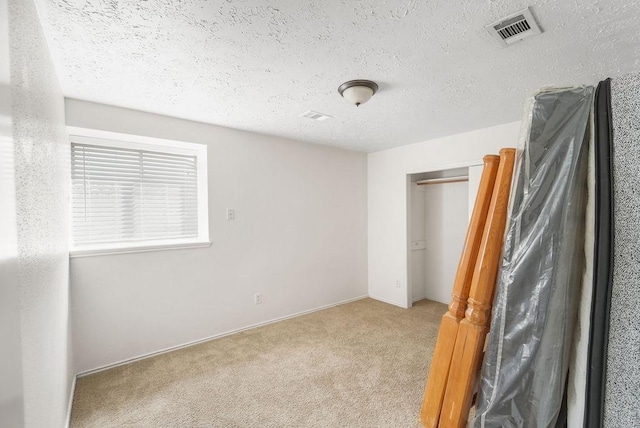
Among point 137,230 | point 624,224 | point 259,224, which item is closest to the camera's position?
point 624,224

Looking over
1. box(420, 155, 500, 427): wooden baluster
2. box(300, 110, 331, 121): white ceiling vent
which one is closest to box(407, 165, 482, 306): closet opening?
box(300, 110, 331, 121): white ceiling vent

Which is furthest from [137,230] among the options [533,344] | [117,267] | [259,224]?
[533,344]

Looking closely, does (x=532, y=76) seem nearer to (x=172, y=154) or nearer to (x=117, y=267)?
(x=172, y=154)

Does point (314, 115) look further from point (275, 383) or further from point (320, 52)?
point (275, 383)

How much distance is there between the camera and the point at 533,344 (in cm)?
75

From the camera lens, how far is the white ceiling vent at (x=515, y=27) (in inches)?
52.2

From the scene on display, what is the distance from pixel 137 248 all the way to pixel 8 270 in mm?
1977

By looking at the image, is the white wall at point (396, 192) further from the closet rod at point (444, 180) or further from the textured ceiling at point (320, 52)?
the textured ceiling at point (320, 52)

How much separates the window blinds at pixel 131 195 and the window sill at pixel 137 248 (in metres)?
0.13

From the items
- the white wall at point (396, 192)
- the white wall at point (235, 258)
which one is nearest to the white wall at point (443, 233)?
the white wall at point (396, 192)

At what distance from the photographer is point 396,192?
4020 mm

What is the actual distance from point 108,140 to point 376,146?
9.98 feet

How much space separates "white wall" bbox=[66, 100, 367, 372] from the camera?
2443 mm

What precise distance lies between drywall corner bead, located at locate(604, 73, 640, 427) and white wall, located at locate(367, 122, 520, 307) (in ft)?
9.13
